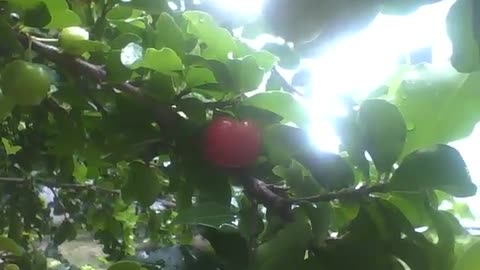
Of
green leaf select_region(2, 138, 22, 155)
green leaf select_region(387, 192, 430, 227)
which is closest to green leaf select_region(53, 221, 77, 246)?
green leaf select_region(2, 138, 22, 155)

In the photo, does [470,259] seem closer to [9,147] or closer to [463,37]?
[463,37]

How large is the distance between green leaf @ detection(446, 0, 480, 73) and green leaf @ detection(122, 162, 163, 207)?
14.5 inches

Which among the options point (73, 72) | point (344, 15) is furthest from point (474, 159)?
point (344, 15)

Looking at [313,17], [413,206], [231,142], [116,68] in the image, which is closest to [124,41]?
[116,68]

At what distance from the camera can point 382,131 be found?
0.44 m

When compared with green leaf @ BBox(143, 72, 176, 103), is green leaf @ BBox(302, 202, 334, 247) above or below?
below

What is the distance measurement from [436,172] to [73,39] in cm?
29

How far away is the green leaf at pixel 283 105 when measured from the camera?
0.49 m

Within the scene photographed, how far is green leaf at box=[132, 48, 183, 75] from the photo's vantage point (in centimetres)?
50

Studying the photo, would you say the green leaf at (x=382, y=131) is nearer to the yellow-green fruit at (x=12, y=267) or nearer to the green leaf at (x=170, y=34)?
the green leaf at (x=170, y=34)

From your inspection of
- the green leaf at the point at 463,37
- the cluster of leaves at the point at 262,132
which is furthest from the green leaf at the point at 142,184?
the green leaf at the point at 463,37

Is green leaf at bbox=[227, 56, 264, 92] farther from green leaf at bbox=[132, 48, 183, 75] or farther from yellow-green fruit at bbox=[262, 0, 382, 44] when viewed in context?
yellow-green fruit at bbox=[262, 0, 382, 44]

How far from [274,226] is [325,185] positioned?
53 mm

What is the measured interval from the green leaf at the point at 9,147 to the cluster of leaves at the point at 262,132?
0.29m
